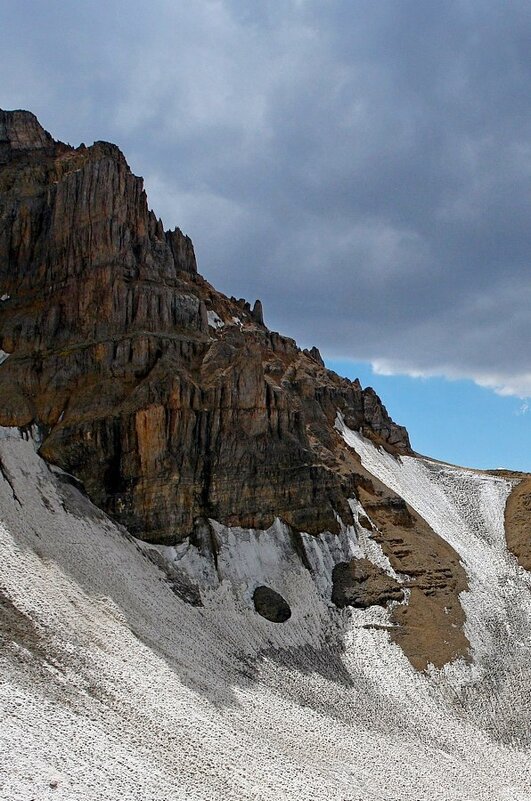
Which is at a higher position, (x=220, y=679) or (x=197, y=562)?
(x=197, y=562)

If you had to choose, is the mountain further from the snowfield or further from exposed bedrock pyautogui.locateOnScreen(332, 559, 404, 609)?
exposed bedrock pyautogui.locateOnScreen(332, 559, 404, 609)

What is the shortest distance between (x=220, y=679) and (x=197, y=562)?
1243cm

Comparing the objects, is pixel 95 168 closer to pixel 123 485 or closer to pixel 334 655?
pixel 123 485

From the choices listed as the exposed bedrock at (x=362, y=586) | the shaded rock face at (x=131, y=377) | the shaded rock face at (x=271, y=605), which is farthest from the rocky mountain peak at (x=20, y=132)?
the exposed bedrock at (x=362, y=586)

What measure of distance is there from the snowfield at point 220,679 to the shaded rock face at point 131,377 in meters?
2.88

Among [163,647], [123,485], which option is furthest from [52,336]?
[163,647]

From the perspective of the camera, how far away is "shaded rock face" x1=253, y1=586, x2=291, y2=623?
4719 centimetres

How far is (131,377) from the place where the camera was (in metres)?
55.2

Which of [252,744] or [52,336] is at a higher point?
[52,336]

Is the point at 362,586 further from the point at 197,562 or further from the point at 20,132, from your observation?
the point at 20,132

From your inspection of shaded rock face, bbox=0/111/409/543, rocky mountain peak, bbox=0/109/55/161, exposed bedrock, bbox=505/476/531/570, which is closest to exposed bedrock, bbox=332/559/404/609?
shaded rock face, bbox=0/111/409/543

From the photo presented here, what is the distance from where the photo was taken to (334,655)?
45.1 meters

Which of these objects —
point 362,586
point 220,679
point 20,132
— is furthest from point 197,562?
point 20,132

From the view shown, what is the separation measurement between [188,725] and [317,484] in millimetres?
30814
